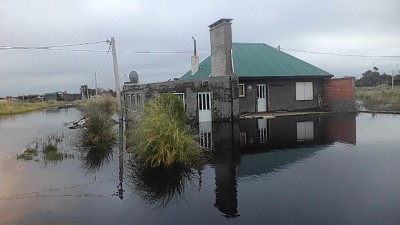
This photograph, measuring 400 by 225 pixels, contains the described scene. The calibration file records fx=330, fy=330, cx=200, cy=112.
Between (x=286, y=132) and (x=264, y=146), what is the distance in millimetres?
3273

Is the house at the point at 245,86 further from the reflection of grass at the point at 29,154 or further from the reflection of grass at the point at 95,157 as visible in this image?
the reflection of grass at the point at 29,154

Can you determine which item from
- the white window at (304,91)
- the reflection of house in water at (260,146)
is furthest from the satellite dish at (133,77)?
the white window at (304,91)

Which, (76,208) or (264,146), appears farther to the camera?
(264,146)

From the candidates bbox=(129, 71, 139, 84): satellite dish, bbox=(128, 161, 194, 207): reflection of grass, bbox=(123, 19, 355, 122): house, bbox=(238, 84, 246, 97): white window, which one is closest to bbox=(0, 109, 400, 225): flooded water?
bbox=(128, 161, 194, 207): reflection of grass

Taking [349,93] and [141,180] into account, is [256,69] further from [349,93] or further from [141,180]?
[141,180]

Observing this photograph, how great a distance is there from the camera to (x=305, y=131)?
1442 centimetres

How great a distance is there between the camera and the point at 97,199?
6645 mm

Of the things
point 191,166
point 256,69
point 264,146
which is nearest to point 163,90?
point 256,69

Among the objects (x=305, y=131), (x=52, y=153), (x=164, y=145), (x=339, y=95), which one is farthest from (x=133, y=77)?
(x=164, y=145)

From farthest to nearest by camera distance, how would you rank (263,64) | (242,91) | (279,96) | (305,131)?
(263,64) → (279,96) → (242,91) → (305,131)

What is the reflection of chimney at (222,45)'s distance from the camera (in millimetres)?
19953

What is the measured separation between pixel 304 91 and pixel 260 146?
13200 mm

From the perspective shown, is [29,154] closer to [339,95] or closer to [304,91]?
[304,91]

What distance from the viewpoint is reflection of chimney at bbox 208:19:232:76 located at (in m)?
20.0
